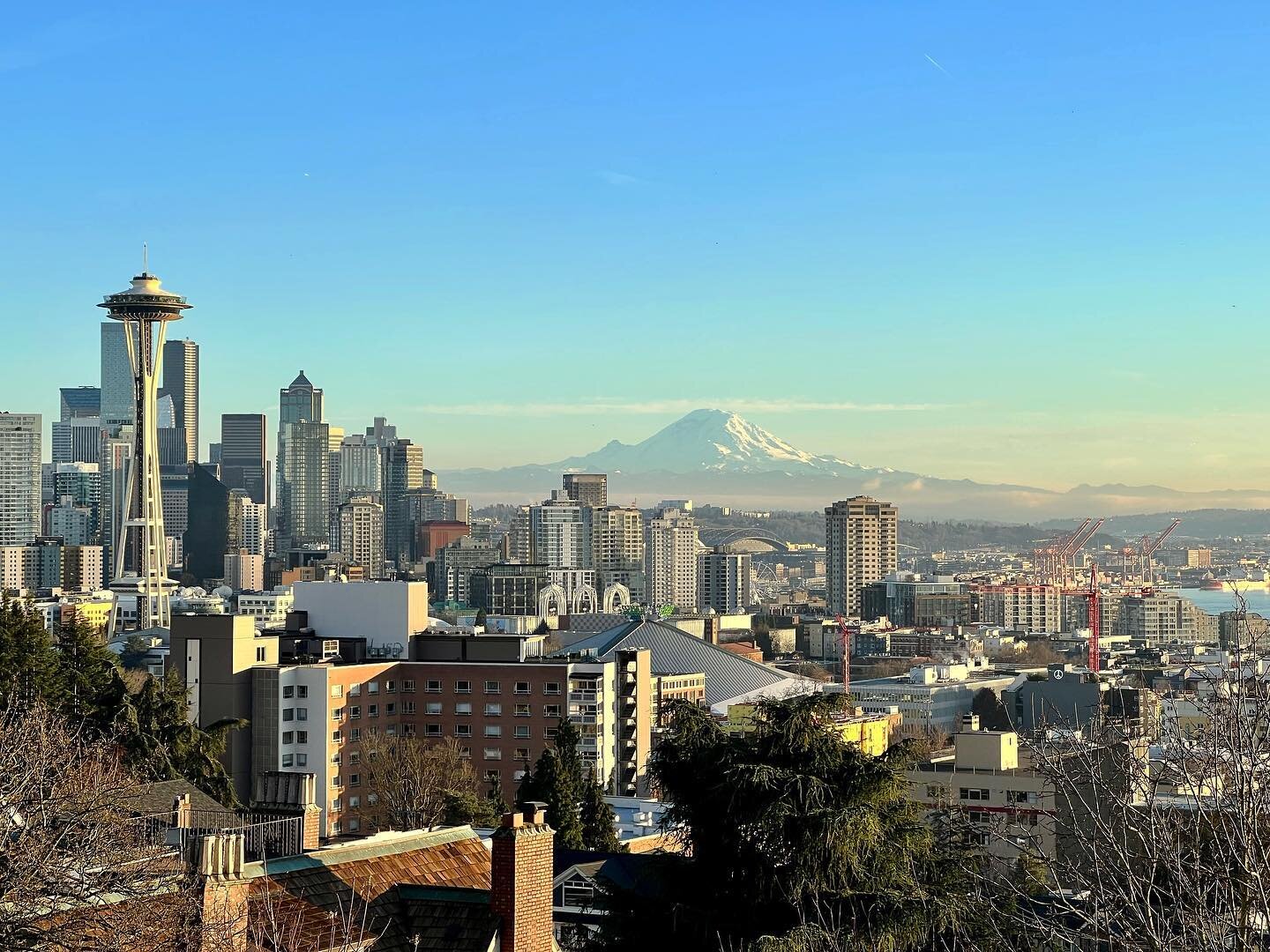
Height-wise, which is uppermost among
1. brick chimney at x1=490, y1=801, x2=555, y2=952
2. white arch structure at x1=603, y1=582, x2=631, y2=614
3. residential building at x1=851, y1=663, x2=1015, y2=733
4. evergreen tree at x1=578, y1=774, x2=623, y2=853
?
brick chimney at x1=490, y1=801, x2=555, y2=952

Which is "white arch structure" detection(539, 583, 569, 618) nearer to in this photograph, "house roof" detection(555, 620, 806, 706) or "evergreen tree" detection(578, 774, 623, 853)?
"house roof" detection(555, 620, 806, 706)

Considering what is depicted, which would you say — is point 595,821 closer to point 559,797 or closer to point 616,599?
point 559,797

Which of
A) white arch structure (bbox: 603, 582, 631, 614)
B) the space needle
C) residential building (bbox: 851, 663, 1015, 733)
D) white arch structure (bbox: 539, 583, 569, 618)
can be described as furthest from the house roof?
white arch structure (bbox: 603, 582, 631, 614)

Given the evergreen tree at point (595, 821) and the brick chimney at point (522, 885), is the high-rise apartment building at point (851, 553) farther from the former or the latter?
the brick chimney at point (522, 885)

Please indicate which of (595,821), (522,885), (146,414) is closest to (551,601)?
(146,414)

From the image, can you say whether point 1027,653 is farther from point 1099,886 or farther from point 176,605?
point 1099,886

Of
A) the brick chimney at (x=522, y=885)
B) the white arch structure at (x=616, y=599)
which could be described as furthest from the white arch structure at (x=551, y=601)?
the brick chimney at (x=522, y=885)
